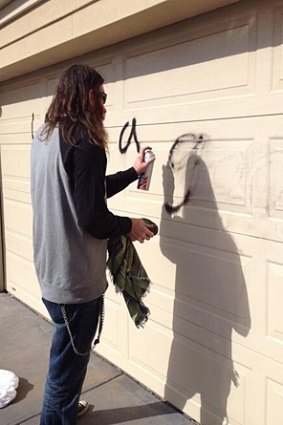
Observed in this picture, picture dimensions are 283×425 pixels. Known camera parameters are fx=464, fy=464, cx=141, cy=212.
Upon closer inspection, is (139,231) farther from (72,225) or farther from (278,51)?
(278,51)

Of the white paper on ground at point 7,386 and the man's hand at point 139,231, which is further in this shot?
the white paper on ground at point 7,386

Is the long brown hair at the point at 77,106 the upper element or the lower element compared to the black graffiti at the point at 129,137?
upper

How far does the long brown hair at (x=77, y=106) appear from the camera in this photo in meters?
2.23

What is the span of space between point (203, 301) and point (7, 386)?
4.85 ft

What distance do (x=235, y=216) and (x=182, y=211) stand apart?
406 millimetres

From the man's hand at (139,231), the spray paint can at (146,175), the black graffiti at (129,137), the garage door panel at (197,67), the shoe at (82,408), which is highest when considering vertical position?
the garage door panel at (197,67)

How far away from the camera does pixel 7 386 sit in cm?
311

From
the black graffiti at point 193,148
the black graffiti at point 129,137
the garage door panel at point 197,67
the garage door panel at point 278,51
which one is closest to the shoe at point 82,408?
the black graffiti at point 193,148

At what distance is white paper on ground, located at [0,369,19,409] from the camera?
3.03 metres

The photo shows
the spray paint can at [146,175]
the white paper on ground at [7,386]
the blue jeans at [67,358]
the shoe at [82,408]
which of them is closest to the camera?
the blue jeans at [67,358]

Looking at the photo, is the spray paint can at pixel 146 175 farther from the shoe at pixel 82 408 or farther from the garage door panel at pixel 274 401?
the shoe at pixel 82 408

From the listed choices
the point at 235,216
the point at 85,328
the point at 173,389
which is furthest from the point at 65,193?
the point at 173,389

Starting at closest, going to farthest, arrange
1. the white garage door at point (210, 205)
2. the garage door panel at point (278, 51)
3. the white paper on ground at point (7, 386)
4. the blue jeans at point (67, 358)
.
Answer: the garage door panel at point (278, 51)
the white garage door at point (210, 205)
the blue jeans at point (67, 358)
the white paper on ground at point (7, 386)

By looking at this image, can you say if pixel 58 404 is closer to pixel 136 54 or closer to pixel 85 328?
pixel 85 328
